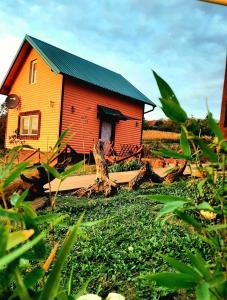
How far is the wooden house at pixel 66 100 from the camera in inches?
729

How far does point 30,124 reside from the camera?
21.0 meters

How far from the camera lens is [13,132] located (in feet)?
72.4

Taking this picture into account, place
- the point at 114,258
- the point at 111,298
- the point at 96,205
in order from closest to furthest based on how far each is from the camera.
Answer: the point at 111,298
the point at 114,258
the point at 96,205

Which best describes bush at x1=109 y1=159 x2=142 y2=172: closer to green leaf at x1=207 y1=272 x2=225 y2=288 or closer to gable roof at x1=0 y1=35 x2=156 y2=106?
gable roof at x1=0 y1=35 x2=156 y2=106

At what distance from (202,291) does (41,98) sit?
19977 millimetres

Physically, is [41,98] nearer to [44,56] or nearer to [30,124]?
[30,124]

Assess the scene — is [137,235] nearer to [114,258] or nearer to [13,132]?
[114,258]

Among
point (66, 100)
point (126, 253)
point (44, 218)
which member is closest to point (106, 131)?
point (66, 100)

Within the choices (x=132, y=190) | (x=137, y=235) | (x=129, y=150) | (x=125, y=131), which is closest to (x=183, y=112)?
(x=137, y=235)

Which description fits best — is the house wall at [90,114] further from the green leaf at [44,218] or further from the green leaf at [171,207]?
the green leaf at [171,207]

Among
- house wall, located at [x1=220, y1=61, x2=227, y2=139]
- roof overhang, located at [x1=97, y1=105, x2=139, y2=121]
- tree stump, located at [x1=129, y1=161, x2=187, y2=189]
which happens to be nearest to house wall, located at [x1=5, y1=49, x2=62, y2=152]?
roof overhang, located at [x1=97, y1=105, x2=139, y2=121]

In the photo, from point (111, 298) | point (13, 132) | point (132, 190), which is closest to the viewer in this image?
point (111, 298)

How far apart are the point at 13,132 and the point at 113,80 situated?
7.16m

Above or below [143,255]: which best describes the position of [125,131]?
above
